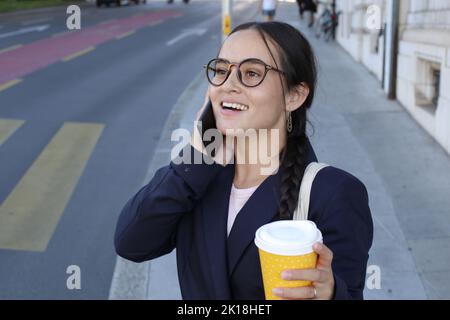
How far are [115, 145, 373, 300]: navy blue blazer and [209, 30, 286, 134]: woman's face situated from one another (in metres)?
0.18

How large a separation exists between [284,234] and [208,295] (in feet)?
1.96

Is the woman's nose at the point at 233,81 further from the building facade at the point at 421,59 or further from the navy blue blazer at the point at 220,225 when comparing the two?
the building facade at the point at 421,59

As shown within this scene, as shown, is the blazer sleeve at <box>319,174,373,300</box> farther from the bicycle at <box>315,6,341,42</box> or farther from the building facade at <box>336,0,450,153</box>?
the bicycle at <box>315,6,341,42</box>

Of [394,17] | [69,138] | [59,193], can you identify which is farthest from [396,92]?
[59,193]

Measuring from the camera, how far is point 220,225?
2.12 m

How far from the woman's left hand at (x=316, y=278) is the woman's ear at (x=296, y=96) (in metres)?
0.79

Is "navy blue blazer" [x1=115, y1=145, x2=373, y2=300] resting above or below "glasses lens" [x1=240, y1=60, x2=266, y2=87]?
below

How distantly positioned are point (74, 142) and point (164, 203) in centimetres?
747

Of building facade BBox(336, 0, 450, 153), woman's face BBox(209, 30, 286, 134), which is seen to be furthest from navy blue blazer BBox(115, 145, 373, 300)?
building facade BBox(336, 0, 450, 153)

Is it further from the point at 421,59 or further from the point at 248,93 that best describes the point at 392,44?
the point at 248,93

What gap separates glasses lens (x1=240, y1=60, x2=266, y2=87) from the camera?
6.97 ft

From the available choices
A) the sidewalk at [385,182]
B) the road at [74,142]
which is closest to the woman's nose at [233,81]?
the sidewalk at [385,182]

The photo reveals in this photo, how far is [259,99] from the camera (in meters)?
2.14

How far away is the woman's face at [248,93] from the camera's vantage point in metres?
2.13
